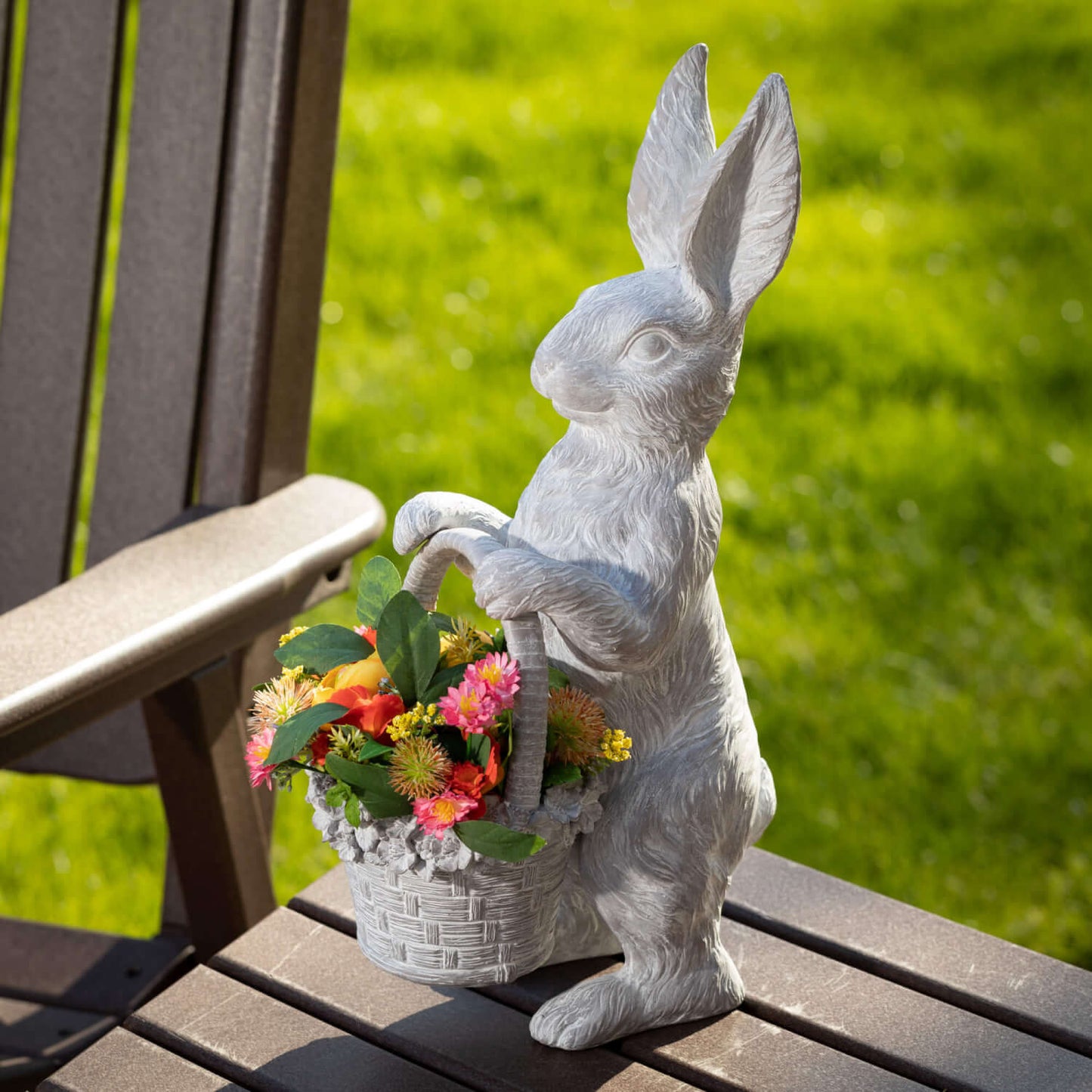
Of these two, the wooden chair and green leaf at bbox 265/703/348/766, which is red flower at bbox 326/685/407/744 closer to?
green leaf at bbox 265/703/348/766

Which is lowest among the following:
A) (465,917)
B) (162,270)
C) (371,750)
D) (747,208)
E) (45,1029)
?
(45,1029)

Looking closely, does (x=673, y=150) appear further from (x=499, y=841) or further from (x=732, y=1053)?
→ (x=732, y=1053)

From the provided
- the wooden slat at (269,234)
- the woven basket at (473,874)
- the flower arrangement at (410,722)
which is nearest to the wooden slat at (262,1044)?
the woven basket at (473,874)

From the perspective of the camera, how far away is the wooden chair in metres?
1.48

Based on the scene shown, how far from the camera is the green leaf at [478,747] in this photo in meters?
1.00

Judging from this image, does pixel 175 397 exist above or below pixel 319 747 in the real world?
above

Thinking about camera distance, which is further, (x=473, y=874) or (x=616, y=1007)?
(x=616, y=1007)

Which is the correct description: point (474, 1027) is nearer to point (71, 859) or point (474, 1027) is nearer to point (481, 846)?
point (481, 846)

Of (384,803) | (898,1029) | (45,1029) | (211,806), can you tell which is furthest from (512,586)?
(45,1029)

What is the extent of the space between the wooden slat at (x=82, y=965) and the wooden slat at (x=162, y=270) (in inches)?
16.3

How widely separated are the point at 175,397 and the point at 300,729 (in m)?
0.72

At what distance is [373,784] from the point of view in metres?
1.00

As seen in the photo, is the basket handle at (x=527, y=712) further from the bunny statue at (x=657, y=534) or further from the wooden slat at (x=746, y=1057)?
the wooden slat at (x=746, y=1057)

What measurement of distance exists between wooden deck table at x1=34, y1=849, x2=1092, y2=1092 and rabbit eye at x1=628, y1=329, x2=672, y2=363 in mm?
524
